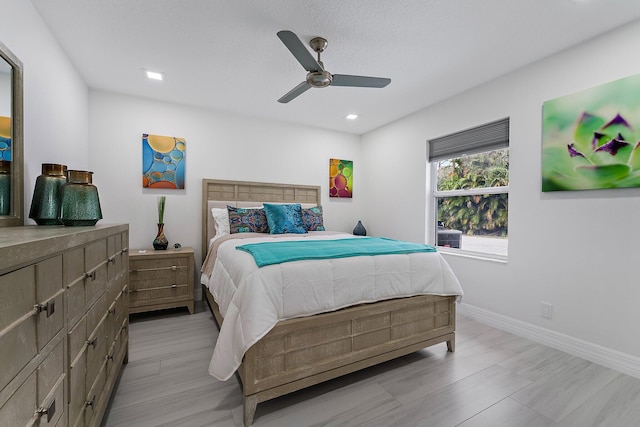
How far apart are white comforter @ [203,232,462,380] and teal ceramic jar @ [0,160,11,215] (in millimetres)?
1199

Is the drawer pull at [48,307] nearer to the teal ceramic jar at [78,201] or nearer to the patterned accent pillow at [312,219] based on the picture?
the teal ceramic jar at [78,201]

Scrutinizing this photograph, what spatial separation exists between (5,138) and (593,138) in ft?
12.5

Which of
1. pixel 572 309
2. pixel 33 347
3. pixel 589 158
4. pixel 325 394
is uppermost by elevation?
pixel 589 158

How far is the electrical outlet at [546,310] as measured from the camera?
2.40 m

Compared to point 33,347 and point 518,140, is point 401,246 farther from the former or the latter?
point 33,347

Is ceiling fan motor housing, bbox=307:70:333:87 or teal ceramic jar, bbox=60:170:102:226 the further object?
ceiling fan motor housing, bbox=307:70:333:87

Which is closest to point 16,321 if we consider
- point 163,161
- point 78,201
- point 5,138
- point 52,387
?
point 52,387

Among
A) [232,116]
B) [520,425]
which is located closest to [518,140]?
[520,425]

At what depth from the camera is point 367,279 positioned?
188 centimetres

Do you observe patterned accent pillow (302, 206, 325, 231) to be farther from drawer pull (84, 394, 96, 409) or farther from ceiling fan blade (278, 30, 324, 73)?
drawer pull (84, 394, 96, 409)

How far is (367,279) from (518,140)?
81.7 inches

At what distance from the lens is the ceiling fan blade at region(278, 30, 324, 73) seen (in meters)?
1.76

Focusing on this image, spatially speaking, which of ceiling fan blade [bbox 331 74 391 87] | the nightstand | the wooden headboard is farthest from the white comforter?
the wooden headboard

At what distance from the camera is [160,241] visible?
316 cm
